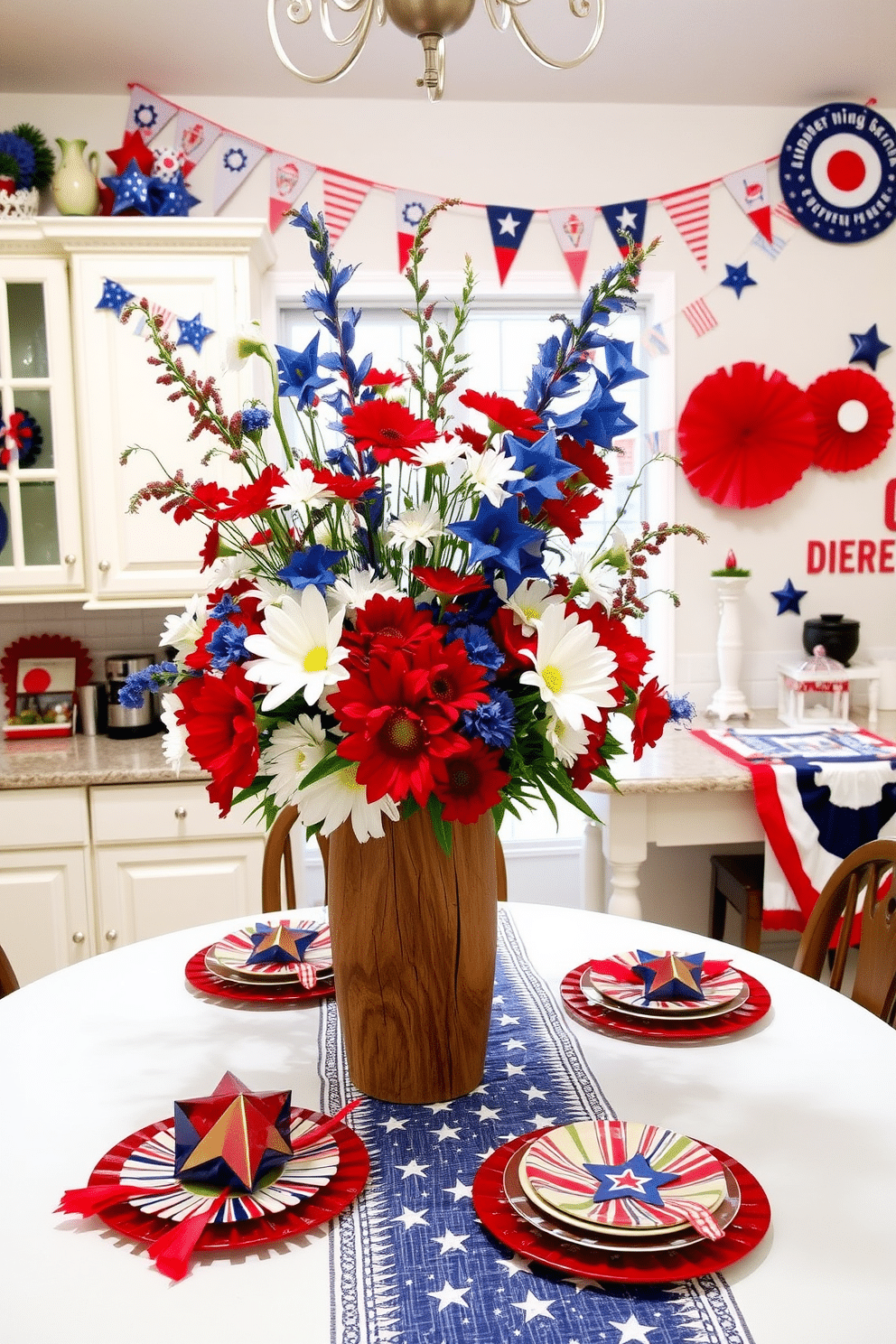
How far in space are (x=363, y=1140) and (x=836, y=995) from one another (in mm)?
657

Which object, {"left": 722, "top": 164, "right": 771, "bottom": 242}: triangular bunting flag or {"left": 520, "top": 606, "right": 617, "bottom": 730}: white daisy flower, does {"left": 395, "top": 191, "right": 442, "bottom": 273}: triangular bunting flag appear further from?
{"left": 520, "top": 606, "right": 617, "bottom": 730}: white daisy flower

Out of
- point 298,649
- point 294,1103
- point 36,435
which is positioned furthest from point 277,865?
point 36,435

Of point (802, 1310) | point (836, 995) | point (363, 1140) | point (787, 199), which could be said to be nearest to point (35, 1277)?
point (363, 1140)

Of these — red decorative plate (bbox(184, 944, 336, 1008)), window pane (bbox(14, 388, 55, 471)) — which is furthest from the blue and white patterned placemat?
window pane (bbox(14, 388, 55, 471))

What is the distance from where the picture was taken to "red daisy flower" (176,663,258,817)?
0.95 metres

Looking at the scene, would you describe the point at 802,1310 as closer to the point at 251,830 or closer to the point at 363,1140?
the point at 363,1140

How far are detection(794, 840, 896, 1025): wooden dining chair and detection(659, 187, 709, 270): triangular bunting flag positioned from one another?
2.14 metres

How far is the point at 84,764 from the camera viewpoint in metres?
2.75

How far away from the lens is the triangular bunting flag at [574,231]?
10.4 ft

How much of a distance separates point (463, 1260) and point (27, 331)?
2.61 meters

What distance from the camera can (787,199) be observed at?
318 cm

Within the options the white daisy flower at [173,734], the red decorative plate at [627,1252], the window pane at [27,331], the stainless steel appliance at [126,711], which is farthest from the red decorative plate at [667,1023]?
the window pane at [27,331]

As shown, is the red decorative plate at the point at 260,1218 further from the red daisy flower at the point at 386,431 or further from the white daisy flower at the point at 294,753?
the red daisy flower at the point at 386,431

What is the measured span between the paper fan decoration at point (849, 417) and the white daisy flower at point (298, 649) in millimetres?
2648
